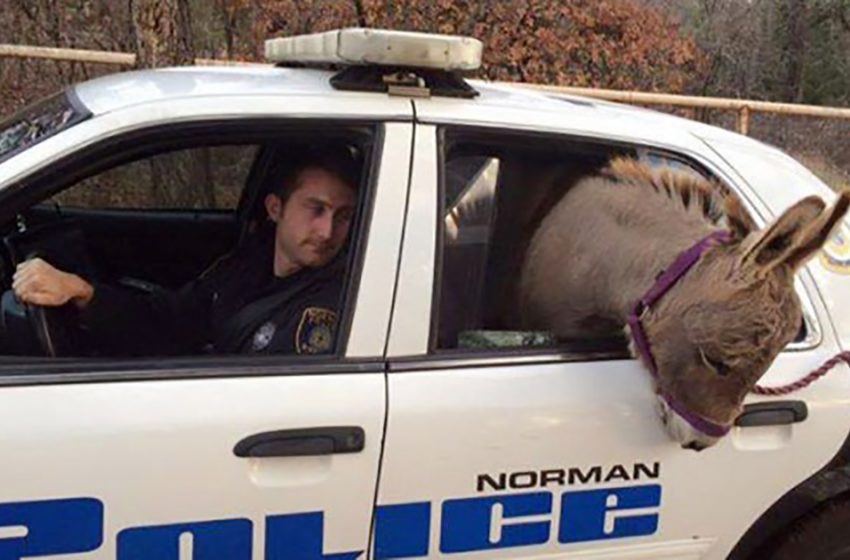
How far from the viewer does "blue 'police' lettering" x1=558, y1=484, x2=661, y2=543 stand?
255 centimetres

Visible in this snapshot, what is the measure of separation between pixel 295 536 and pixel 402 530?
0.82ft

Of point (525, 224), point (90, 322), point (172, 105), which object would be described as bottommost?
point (90, 322)

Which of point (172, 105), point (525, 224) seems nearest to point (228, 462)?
point (172, 105)

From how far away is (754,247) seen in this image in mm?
2268

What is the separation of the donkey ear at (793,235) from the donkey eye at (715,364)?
26 centimetres

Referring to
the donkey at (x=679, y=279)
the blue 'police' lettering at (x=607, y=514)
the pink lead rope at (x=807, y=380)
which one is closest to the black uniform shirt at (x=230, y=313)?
the donkey at (x=679, y=279)

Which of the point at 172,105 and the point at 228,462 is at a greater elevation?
the point at 172,105

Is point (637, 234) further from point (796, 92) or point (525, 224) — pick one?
point (796, 92)

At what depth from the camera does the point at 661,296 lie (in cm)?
252

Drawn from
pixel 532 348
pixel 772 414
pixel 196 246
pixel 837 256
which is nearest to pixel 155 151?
pixel 532 348

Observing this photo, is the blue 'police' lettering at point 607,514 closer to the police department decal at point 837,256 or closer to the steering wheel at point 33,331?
the police department decal at point 837,256

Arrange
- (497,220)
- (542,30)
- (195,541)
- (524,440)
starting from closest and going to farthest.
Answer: (195,541) → (524,440) → (497,220) → (542,30)

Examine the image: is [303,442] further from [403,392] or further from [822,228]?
[822,228]

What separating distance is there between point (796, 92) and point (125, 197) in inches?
786
